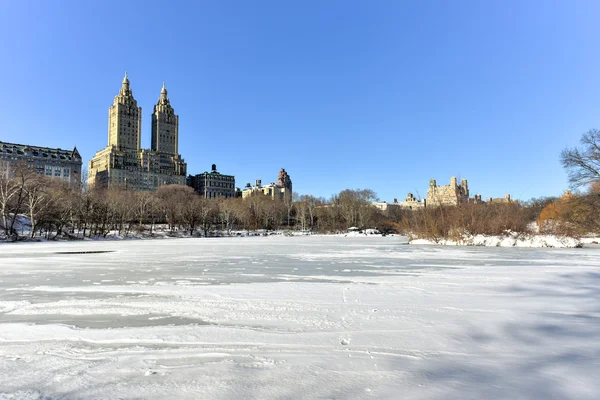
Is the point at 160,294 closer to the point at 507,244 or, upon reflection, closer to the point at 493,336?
the point at 493,336

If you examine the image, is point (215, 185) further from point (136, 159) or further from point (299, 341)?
point (299, 341)

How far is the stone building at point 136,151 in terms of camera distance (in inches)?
5851

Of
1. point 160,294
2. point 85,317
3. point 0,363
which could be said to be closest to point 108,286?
point 160,294

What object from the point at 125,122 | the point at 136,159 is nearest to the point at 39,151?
the point at 136,159

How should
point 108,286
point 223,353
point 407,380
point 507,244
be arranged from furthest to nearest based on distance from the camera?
point 507,244 → point 108,286 → point 223,353 → point 407,380

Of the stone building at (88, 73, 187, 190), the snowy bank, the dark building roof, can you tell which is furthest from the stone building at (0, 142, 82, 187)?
the snowy bank

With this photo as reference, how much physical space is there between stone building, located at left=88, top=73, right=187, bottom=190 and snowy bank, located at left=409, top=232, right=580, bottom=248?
5174 inches

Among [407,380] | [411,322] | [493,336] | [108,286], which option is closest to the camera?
[407,380]

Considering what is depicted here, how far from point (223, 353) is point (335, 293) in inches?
149

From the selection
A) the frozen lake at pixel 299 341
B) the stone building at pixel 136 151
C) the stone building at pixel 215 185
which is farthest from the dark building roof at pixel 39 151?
the frozen lake at pixel 299 341

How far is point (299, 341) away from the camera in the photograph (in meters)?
4.32

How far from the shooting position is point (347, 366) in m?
3.49

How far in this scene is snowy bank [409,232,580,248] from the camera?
27.2m

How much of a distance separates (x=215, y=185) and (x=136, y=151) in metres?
34.2
